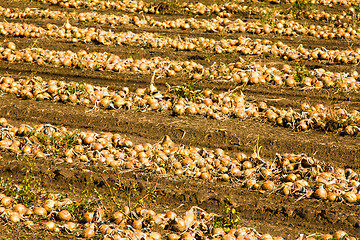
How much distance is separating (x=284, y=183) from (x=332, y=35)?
3.94 meters

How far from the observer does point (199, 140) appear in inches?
168

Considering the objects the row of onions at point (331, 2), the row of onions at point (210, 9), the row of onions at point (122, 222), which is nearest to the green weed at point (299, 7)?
the row of onions at point (210, 9)

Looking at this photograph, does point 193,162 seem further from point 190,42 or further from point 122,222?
point 190,42

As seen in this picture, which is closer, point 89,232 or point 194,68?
point 89,232

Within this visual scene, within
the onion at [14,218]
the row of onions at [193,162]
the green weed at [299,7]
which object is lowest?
the onion at [14,218]

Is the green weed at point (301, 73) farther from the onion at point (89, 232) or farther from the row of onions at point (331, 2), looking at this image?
the onion at point (89, 232)

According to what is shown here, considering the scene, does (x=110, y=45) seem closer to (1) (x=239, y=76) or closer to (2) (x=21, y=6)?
(1) (x=239, y=76)

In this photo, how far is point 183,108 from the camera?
4660mm

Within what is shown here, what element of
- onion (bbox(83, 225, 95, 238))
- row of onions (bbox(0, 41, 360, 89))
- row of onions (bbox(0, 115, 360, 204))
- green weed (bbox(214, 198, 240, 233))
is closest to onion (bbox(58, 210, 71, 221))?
onion (bbox(83, 225, 95, 238))

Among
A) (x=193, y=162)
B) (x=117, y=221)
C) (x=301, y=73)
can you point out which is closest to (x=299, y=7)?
(x=301, y=73)

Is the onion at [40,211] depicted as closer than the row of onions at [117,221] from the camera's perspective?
No

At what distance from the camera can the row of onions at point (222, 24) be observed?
6695mm

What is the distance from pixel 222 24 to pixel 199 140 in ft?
11.2

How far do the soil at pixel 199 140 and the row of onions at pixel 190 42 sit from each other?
160 millimetres
